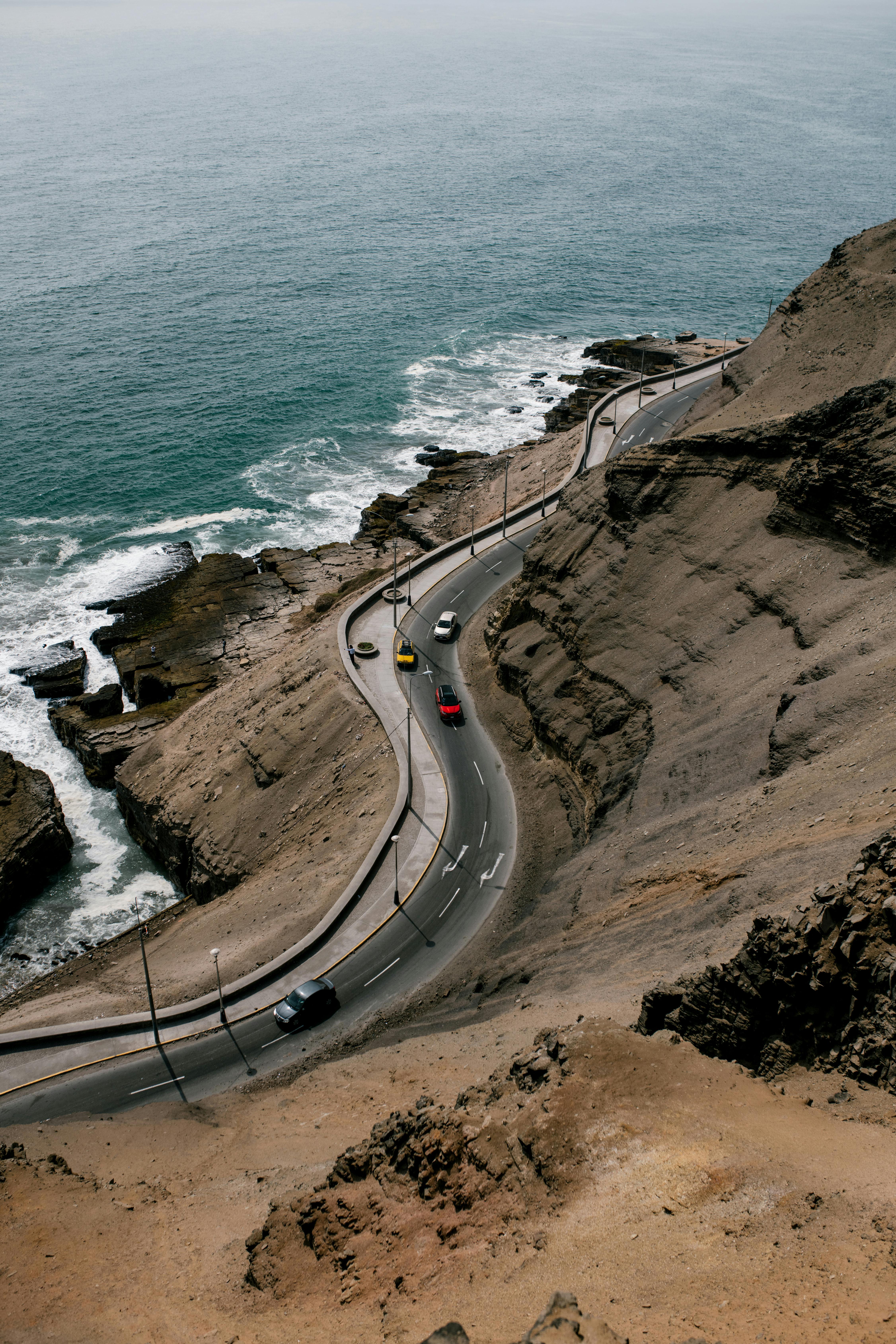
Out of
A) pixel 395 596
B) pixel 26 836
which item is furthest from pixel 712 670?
pixel 26 836

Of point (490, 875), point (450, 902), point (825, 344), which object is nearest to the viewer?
point (450, 902)

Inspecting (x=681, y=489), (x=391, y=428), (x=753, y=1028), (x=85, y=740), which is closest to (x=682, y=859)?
(x=753, y=1028)

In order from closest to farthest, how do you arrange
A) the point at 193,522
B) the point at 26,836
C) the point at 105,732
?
the point at 26,836, the point at 105,732, the point at 193,522

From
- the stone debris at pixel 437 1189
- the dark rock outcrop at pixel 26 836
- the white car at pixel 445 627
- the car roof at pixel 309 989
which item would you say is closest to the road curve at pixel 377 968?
the car roof at pixel 309 989

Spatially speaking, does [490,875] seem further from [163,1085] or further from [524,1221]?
[524,1221]

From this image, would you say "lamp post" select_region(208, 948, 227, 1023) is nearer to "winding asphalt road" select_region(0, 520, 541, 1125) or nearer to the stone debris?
"winding asphalt road" select_region(0, 520, 541, 1125)

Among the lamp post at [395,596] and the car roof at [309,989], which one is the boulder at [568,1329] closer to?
the car roof at [309,989]
